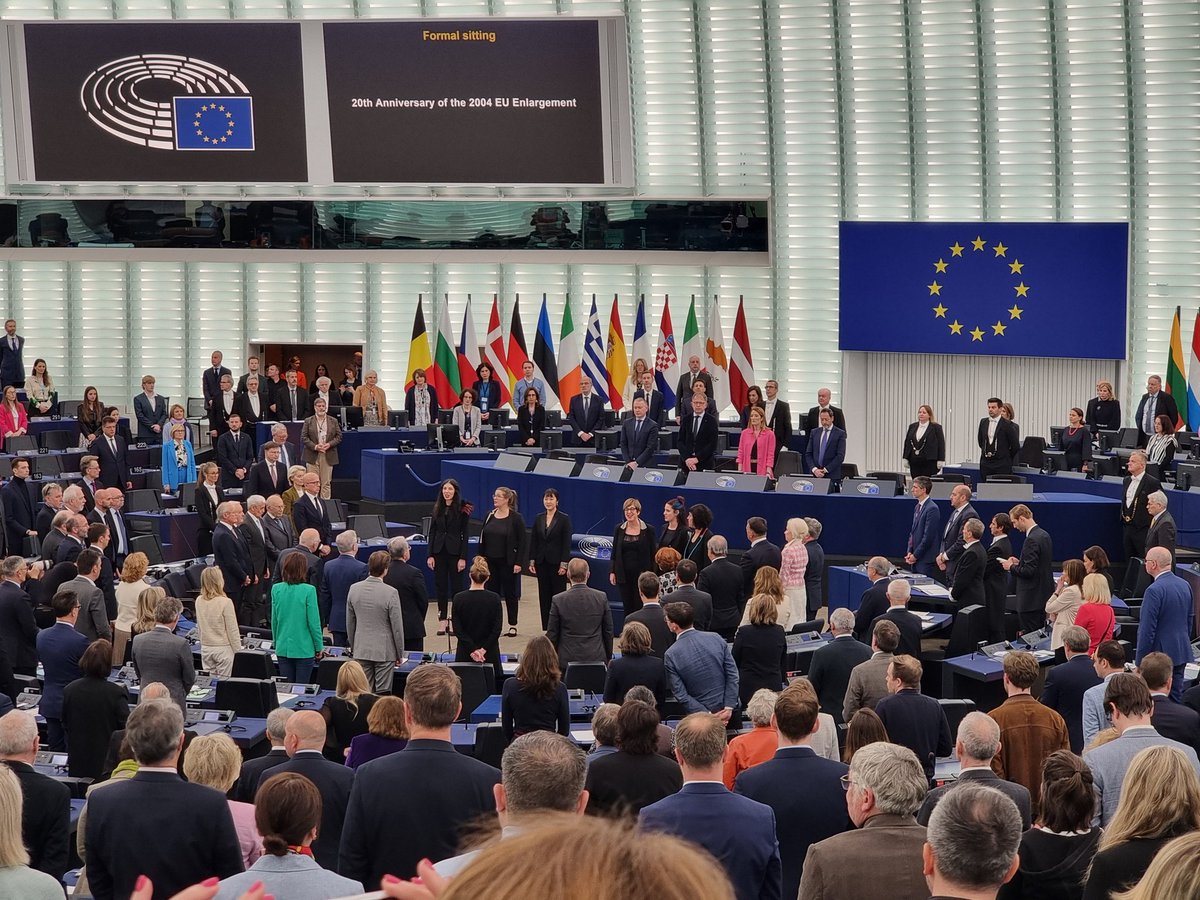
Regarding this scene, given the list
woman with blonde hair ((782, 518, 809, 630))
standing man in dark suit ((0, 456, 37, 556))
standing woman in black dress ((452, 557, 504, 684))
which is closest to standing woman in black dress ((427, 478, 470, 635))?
woman with blonde hair ((782, 518, 809, 630))

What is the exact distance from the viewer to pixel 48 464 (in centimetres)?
1806

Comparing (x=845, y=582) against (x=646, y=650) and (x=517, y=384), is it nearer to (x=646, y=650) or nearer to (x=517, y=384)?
(x=646, y=650)

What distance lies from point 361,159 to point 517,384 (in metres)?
4.14

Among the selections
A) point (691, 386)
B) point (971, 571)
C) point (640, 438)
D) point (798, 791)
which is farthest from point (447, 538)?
point (798, 791)

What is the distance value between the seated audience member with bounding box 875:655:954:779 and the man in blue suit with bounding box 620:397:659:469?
32.2 feet

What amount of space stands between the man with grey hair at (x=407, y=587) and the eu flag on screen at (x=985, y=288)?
13.1m

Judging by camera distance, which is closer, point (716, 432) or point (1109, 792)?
point (1109, 792)

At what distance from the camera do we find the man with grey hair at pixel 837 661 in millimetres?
8750

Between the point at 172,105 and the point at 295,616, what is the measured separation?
1283 centimetres

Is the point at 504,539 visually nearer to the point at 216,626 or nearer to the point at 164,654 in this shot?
the point at 216,626

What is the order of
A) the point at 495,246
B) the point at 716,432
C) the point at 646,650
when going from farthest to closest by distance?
the point at 495,246 < the point at 716,432 < the point at 646,650

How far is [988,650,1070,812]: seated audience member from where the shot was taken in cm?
723

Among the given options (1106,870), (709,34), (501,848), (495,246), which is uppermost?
(709,34)

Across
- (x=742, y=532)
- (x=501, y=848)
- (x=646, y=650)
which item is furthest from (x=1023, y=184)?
(x=501, y=848)
